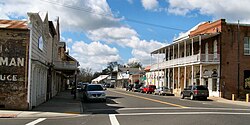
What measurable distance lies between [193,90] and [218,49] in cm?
755

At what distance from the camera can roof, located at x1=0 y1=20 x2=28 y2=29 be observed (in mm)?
21025


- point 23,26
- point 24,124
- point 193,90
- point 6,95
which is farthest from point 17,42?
point 193,90

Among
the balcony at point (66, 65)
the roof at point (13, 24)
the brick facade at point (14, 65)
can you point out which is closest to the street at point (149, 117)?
the brick facade at point (14, 65)

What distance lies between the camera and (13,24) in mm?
21516

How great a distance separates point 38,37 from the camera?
2391 cm

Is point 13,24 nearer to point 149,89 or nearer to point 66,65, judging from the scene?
point 66,65

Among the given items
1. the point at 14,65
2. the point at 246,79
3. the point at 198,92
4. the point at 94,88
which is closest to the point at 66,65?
the point at 94,88

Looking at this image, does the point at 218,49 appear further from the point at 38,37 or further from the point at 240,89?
the point at 38,37

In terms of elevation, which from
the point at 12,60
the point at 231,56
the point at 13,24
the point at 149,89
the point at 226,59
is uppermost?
the point at 13,24

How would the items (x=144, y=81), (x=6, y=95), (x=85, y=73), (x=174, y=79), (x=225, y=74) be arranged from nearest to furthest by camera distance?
(x=6, y=95)
(x=225, y=74)
(x=174, y=79)
(x=144, y=81)
(x=85, y=73)

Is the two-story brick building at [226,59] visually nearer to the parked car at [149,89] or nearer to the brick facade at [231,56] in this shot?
the brick facade at [231,56]

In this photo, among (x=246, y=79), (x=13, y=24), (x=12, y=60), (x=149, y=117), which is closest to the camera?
(x=149, y=117)

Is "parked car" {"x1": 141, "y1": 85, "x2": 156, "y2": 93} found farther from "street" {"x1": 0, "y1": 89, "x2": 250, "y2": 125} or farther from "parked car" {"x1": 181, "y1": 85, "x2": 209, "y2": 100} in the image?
"street" {"x1": 0, "y1": 89, "x2": 250, "y2": 125}

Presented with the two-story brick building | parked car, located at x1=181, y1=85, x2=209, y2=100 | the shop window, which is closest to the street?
parked car, located at x1=181, y1=85, x2=209, y2=100
